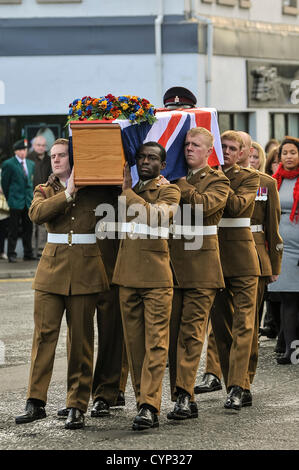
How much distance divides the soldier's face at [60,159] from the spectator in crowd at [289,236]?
359 centimetres

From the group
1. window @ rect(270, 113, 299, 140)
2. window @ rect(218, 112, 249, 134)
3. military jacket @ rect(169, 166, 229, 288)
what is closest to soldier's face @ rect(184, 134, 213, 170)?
military jacket @ rect(169, 166, 229, 288)

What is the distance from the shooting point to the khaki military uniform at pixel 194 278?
8203 mm

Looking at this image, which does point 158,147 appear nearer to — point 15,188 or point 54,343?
point 54,343

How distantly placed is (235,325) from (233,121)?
18.2 meters

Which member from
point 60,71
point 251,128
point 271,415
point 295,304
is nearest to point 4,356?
point 295,304

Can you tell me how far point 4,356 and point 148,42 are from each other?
1451cm

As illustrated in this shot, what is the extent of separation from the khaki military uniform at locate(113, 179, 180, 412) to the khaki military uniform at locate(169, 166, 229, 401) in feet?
1.01

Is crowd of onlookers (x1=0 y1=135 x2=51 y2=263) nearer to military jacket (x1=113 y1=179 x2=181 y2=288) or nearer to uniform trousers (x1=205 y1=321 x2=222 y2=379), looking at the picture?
uniform trousers (x1=205 y1=321 x2=222 y2=379)

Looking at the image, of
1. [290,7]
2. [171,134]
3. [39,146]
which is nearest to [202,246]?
[171,134]

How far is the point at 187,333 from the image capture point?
324 inches

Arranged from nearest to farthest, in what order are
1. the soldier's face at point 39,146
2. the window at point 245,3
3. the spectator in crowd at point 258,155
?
1. the spectator in crowd at point 258,155
2. the soldier's face at point 39,146
3. the window at point 245,3

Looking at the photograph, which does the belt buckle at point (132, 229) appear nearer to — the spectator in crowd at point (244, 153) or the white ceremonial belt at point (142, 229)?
the white ceremonial belt at point (142, 229)

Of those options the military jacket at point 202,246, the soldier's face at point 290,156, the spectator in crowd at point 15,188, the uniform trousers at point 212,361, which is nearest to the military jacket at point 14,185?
the spectator in crowd at point 15,188

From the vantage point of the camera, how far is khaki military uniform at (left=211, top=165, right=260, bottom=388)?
343 inches
